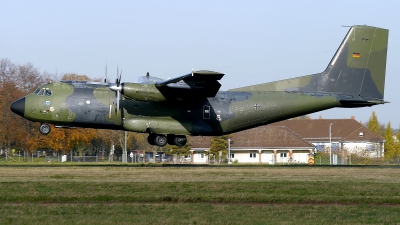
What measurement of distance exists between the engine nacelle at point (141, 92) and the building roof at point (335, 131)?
65.3m

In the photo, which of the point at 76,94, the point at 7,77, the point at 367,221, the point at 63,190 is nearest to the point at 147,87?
the point at 76,94

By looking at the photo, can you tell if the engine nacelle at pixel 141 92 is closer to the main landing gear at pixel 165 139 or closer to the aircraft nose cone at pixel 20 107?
the main landing gear at pixel 165 139

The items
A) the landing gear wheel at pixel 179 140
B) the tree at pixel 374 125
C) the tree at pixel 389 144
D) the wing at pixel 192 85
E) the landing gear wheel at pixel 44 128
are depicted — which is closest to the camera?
the wing at pixel 192 85

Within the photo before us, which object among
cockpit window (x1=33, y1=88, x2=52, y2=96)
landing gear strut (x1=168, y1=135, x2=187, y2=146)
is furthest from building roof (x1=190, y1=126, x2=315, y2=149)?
cockpit window (x1=33, y1=88, x2=52, y2=96)

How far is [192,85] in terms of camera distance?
29.0 meters

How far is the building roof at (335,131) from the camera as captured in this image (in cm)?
9042

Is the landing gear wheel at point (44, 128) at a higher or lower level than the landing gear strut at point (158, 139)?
higher

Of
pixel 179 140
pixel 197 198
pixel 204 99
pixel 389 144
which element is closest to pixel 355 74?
pixel 204 99

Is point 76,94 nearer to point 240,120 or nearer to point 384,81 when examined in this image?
point 240,120

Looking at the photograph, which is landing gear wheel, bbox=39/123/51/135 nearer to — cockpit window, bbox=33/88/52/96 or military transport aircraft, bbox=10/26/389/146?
military transport aircraft, bbox=10/26/389/146

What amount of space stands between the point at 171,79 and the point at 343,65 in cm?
994

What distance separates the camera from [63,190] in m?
19.4

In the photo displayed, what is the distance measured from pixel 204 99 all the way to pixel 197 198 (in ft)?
44.4

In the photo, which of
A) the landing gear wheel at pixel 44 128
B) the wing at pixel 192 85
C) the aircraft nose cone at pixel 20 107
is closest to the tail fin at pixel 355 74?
the wing at pixel 192 85
